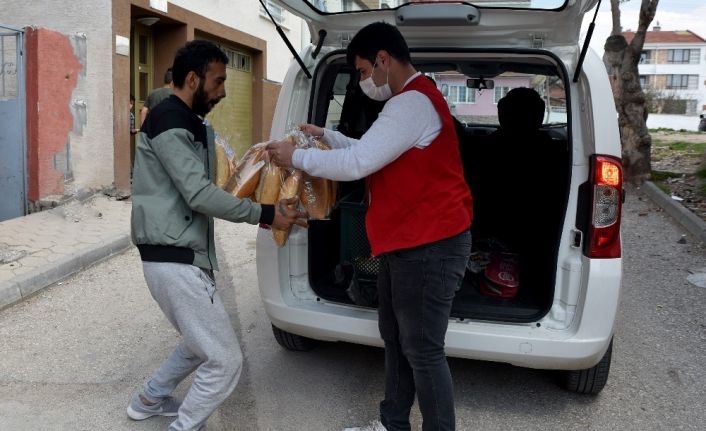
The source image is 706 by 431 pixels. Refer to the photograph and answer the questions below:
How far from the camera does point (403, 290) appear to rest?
2.71 metres

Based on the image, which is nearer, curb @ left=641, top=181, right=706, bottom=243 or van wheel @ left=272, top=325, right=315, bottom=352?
van wheel @ left=272, top=325, right=315, bottom=352

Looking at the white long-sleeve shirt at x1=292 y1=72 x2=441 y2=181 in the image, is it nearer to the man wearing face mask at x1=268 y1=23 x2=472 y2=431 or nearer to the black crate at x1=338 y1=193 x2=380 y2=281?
the man wearing face mask at x1=268 y1=23 x2=472 y2=431

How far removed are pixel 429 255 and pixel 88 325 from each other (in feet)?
10.4

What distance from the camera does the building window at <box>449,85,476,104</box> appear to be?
20.9 ft

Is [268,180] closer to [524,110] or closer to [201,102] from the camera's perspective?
[201,102]

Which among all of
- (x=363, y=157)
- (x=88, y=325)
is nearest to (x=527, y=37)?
(x=363, y=157)

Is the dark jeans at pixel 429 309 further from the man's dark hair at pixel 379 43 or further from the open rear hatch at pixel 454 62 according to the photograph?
the man's dark hair at pixel 379 43

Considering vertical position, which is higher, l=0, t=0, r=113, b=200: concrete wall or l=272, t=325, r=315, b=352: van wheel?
l=0, t=0, r=113, b=200: concrete wall

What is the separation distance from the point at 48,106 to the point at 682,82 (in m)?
81.0

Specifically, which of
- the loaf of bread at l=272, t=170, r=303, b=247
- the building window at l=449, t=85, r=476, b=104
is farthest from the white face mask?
the building window at l=449, t=85, r=476, b=104

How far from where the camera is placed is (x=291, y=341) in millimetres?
4078

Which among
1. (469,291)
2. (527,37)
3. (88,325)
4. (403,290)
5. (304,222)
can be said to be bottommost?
(88,325)

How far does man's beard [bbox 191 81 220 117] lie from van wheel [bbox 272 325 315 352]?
1624 millimetres

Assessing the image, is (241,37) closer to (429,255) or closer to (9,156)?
(9,156)
